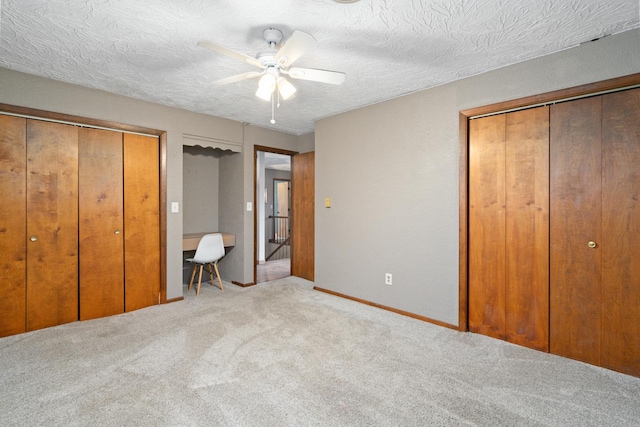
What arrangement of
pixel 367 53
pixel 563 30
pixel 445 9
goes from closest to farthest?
pixel 445 9
pixel 563 30
pixel 367 53

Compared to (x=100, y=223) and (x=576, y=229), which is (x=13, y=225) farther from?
(x=576, y=229)

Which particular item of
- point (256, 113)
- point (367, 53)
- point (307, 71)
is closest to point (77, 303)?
point (256, 113)

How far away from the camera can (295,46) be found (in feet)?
5.91

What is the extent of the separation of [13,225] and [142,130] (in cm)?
149

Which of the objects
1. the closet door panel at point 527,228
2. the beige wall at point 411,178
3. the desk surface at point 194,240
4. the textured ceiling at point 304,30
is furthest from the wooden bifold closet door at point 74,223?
the closet door panel at point 527,228

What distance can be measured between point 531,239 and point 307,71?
2279 millimetres

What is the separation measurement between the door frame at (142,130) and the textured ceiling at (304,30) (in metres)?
0.35

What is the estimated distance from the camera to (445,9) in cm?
183

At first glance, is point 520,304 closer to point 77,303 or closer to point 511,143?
point 511,143

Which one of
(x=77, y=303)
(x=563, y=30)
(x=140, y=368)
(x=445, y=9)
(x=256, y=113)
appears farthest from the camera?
(x=256, y=113)

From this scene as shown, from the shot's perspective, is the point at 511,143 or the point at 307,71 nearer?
the point at 307,71

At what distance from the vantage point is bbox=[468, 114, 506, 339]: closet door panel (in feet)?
8.75

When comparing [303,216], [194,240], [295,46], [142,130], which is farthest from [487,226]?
[142,130]

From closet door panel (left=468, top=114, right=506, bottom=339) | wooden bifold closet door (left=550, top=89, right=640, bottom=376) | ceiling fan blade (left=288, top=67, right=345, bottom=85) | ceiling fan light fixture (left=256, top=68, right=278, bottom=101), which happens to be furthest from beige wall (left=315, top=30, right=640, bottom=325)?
ceiling fan light fixture (left=256, top=68, right=278, bottom=101)
